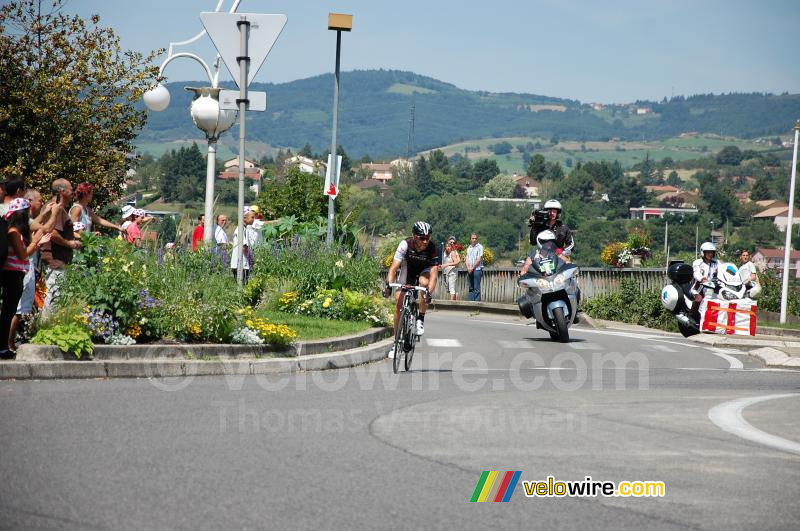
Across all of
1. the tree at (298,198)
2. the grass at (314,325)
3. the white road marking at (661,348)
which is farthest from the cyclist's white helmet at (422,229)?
the tree at (298,198)

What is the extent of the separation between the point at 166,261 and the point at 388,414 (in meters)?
5.66

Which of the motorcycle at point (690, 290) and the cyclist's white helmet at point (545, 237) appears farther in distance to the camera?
the motorcycle at point (690, 290)

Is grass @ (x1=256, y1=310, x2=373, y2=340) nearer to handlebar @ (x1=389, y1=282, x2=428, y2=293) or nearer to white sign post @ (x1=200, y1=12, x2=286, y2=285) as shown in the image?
white sign post @ (x1=200, y1=12, x2=286, y2=285)

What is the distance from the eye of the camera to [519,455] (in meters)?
7.43

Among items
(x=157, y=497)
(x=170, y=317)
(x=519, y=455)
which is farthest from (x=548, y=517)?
(x=170, y=317)

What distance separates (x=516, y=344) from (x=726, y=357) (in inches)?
128

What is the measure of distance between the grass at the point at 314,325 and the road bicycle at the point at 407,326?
1.36 meters

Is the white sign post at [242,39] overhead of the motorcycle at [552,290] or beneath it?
overhead

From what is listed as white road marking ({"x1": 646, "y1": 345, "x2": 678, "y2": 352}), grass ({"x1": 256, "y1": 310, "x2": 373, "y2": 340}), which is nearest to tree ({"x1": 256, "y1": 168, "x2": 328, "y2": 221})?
grass ({"x1": 256, "y1": 310, "x2": 373, "y2": 340})

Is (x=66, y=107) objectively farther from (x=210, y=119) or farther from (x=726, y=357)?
(x=726, y=357)

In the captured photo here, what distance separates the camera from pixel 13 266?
36.5 ft

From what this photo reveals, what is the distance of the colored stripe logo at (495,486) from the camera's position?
20.6 feet

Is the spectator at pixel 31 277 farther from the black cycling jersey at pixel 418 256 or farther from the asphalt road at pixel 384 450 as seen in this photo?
the black cycling jersey at pixel 418 256

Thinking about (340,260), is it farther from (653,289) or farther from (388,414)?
(653,289)
